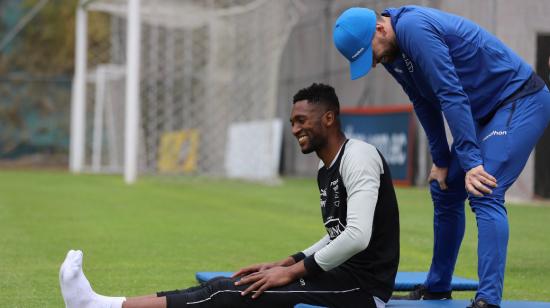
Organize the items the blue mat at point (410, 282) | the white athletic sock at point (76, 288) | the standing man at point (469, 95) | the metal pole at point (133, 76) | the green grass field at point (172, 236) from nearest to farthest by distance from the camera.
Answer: the white athletic sock at point (76, 288) < the standing man at point (469, 95) < the blue mat at point (410, 282) < the green grass field at point (172, 236) < the metal pole at point (133, 76)

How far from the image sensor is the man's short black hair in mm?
4355

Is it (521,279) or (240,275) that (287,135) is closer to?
(521,279)

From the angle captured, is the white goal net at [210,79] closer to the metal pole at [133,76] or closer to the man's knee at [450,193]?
the metal pole at [133,76]

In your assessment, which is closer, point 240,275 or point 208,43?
point 240,275

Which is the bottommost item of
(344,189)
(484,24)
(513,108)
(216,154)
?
(216,154)

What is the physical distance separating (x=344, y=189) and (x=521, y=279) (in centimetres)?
278

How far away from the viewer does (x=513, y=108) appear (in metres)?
4.76

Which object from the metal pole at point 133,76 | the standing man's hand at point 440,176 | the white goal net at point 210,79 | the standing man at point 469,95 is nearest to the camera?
the standing man at point 469,95

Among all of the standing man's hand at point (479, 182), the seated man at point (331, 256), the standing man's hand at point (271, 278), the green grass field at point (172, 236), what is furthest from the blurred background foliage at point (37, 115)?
the standing man's hand at point (479, 182)

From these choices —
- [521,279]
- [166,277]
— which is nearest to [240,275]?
[166,277]

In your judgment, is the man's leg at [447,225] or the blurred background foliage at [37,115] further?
the blurred background foliage at [37,115]

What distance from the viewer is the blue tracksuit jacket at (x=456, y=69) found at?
453cm

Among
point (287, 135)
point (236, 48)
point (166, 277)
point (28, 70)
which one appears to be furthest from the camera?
point (28, 70)

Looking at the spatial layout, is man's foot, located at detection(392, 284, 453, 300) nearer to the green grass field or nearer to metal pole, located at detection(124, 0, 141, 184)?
the green grass field
